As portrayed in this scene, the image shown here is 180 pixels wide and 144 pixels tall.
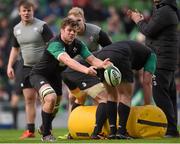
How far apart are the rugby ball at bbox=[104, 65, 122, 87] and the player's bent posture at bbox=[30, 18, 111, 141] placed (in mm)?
90

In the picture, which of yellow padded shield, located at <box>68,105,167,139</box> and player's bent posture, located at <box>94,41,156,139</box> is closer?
player's bent posture, located at <box>94,41,156,139</box>

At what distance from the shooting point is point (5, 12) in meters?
21.4

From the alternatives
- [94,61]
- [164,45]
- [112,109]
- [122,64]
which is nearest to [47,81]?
[94,61]

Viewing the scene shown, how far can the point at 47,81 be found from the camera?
446 inches

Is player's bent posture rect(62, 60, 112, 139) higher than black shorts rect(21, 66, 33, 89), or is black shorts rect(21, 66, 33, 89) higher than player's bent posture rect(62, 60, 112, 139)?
black shorts rect(21, 66, 33, 89)

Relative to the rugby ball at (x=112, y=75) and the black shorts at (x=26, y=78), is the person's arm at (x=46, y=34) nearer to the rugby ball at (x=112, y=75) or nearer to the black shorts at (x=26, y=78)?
the black shorts at (x=26, y=78)

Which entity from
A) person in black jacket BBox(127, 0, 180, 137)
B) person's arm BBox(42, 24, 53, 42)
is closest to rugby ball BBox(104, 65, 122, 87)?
person in black jacket BBox(127, 0, 180, 137)

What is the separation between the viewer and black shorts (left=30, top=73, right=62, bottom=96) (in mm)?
11125

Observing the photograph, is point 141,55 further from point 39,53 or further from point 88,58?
point 39,53

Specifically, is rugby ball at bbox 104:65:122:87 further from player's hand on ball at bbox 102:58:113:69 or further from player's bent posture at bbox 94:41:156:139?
player's bent posture at bbox 94:41:156:139

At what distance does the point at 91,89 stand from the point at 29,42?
5.88ft

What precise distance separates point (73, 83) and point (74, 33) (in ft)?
3.20

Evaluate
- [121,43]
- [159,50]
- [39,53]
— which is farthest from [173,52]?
[39,53]

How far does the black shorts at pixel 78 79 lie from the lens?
11219 millimetres
